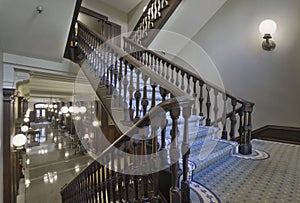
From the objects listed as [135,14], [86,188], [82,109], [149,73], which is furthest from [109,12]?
[86,188]

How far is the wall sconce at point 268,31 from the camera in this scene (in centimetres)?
A: 327

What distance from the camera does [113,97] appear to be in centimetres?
233

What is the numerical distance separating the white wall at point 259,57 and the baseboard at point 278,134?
0.09 metres

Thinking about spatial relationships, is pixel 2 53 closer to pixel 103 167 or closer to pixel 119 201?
pixel 103 167

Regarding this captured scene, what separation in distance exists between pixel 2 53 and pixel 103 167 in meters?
2.38

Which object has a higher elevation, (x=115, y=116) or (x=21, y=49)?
(x=21, y=49)

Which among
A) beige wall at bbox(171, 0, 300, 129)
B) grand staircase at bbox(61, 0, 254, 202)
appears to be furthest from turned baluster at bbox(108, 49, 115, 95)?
beige wall at bbox(171, 0, 300, 129)

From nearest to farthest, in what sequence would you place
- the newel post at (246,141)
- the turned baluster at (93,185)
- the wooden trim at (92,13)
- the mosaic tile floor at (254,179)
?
the mosaic tile floor at (254,179) → the turned baluster at (93,185) → the newel post at (246,141) → the wooden trim at (92,13)

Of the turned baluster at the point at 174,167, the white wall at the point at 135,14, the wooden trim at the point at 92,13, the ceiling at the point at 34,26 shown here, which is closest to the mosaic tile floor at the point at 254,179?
the turned baluster at the point at 174,167

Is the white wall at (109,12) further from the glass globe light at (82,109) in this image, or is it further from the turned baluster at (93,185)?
the turned baluster at (93,185)

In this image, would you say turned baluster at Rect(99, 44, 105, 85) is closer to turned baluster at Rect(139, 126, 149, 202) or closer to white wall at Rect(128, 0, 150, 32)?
turned baluster at Rect(139, 126, 149, 202)

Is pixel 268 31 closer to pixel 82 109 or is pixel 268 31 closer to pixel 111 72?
pixel 111 72

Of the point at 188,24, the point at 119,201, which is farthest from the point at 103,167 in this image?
the point at 188,24

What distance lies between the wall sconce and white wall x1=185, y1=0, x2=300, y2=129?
9 centimetres
